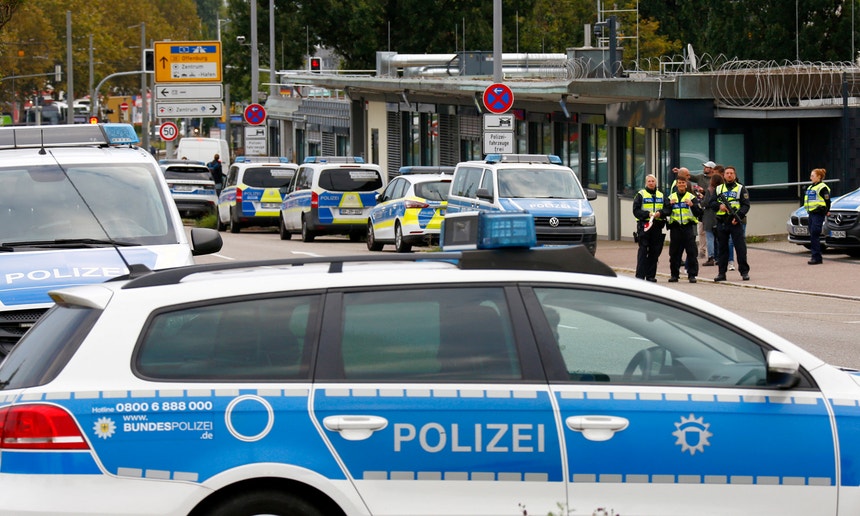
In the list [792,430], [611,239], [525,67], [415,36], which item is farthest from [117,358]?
[415,36]

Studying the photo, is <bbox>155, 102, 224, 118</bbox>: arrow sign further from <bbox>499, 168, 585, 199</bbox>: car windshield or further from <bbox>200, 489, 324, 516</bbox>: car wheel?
<bbox>200, 489, 324, 516</bbox>: car wheel

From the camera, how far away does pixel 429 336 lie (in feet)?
17.3

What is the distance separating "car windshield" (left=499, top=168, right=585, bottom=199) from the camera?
78.6 ft

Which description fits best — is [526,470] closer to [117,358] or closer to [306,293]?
[306,293]

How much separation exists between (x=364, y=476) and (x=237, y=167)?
32.0 meters

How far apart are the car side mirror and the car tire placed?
105ft

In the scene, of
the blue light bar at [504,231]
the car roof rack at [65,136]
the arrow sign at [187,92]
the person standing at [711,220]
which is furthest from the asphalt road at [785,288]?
the arrow sign at [187,92]

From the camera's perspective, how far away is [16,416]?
5.01 metres

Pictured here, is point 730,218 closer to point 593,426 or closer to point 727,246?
point 727,246

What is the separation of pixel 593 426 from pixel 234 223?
32321 mm

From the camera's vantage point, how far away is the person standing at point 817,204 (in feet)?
70.9

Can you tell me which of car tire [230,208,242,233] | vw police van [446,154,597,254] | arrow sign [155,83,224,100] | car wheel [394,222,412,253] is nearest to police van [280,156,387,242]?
car wheel [394,222,412,253]

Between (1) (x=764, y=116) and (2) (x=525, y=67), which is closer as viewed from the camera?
(1) (x=764, y=116)

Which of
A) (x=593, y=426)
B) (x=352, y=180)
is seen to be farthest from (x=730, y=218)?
(x=593, y=426)
